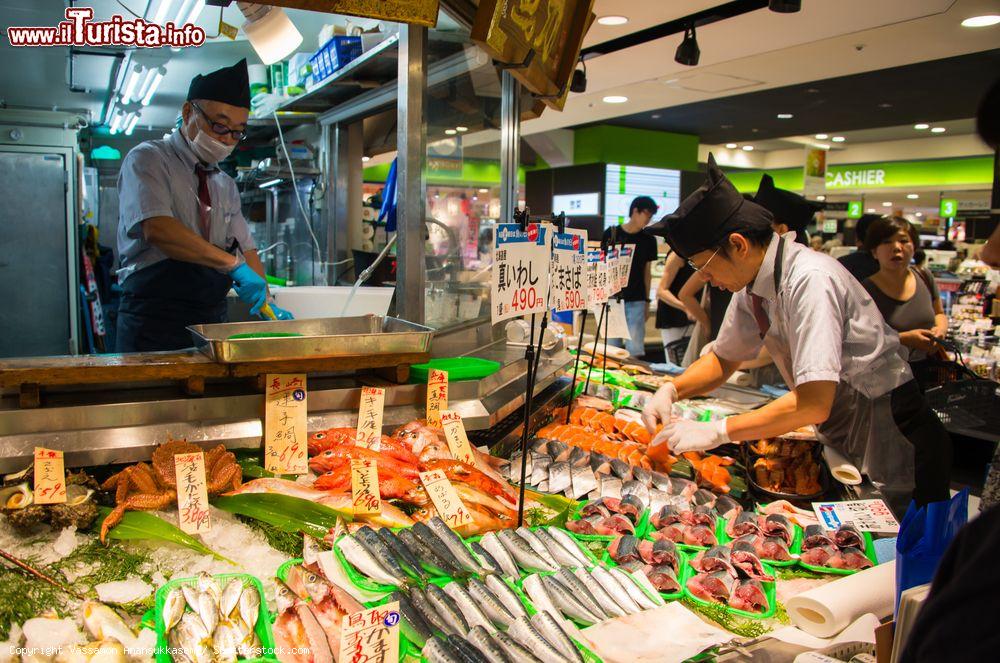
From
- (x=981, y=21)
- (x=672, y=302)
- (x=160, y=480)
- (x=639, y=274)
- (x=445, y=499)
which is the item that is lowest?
(x=445, y=499)

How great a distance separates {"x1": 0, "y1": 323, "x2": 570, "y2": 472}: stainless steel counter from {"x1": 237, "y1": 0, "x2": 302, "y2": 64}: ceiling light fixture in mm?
1979

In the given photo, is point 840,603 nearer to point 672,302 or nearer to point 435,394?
point 435,394

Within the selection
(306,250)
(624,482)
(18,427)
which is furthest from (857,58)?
(18,427)

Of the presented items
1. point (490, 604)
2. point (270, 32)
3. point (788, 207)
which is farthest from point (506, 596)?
point (788, 207)

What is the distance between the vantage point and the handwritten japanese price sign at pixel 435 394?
8.64 feet

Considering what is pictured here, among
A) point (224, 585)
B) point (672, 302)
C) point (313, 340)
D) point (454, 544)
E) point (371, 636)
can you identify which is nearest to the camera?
point (371, 636)

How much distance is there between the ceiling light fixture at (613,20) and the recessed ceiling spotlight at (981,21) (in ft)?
9.99

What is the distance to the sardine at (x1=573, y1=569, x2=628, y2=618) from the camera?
72.8 inches

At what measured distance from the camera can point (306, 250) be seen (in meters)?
6.77

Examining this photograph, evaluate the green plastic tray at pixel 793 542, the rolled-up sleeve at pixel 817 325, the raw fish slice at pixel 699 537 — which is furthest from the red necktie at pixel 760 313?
the raw fish slice at pixel 699 537

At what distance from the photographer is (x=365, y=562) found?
6.08 feet

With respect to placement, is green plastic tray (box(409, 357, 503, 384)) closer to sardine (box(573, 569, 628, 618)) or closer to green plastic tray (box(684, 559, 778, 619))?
sardine (box(573, 569, 628, 618))

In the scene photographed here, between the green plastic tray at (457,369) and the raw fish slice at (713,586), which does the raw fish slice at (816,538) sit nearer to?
the raw fish slice at (713,586)

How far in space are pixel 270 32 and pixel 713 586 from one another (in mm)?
3324
